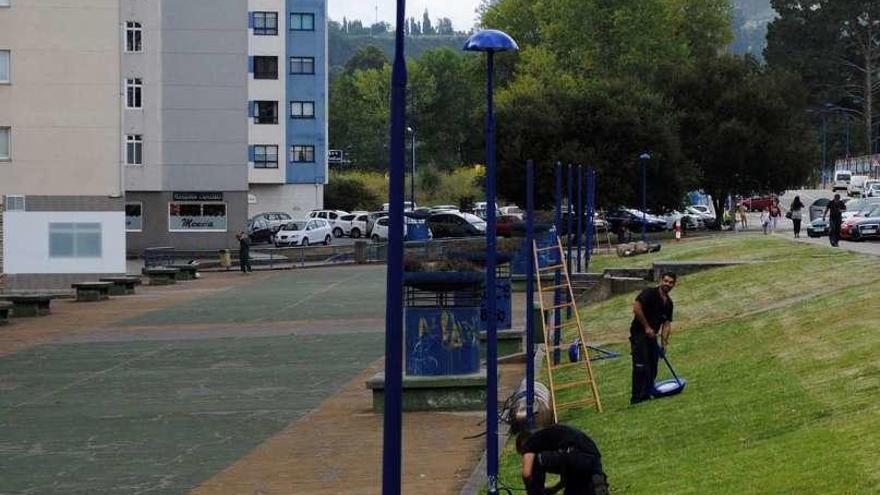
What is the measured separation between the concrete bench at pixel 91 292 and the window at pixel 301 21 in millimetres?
51064

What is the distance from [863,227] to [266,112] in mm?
57016

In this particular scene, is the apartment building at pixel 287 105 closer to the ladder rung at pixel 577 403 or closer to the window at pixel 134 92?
the window at pixel 134 92

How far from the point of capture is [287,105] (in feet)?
342

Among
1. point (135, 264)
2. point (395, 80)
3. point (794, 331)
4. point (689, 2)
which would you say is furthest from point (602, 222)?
point (395, 80)

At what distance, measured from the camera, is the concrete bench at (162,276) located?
62500 mm

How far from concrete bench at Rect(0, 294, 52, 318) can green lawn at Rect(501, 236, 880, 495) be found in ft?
68.3

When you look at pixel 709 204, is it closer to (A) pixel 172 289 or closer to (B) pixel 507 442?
(A) pixel 172 289

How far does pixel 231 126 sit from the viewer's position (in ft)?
267

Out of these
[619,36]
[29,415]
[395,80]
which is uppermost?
[619,36]

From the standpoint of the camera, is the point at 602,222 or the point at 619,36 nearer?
the point at 602,222

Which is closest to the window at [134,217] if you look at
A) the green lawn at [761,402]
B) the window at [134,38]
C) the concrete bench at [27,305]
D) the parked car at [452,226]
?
the window at [134,38]

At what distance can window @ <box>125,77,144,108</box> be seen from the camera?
8188 cm

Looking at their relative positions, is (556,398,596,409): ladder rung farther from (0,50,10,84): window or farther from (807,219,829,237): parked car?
(0,50,10,84): window

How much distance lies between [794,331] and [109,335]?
68.8 ft
